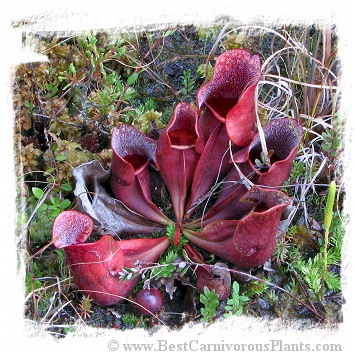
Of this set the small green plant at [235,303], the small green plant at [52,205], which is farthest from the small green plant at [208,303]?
the small green plant at [52,205]

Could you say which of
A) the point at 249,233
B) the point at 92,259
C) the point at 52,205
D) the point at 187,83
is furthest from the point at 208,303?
the point at 187,83

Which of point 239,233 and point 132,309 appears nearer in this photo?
point 239,233

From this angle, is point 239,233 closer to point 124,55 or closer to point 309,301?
point 309,301

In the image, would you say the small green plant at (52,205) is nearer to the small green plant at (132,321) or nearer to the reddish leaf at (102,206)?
the reddish leaf at (102,206)

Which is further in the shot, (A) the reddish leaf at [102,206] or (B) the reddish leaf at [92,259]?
(A) the reddish leaf at [102,206]

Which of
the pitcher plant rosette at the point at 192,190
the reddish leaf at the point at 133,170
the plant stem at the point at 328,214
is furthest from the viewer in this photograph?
the reddish leaf at the point at 133,170

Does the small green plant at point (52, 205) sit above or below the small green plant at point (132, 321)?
above

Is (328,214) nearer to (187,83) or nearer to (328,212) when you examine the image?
(328,212)

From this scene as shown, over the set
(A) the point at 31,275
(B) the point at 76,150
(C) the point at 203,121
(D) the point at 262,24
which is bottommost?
(A) the point at 31,275

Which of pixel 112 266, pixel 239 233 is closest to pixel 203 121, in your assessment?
pixel 239 233
